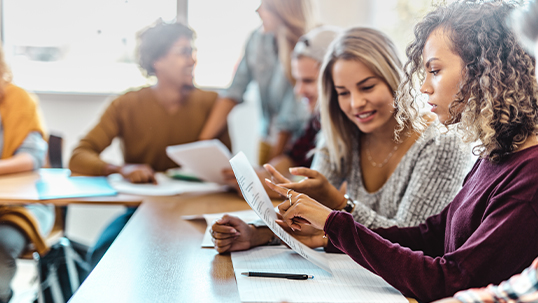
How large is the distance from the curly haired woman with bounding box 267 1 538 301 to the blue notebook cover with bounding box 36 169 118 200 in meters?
0.98

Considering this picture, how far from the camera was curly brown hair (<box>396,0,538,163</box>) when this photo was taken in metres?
0.83

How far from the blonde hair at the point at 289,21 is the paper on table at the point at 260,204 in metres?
1.49

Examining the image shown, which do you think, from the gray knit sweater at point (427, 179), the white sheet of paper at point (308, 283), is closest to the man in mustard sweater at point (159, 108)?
the gray knit sweater at point (427, 179)

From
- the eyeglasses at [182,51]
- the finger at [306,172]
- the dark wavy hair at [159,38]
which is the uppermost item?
the dark wavy hair at [159,38]

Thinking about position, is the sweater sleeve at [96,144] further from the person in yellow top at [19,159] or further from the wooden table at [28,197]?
the wooden table at [28,197]

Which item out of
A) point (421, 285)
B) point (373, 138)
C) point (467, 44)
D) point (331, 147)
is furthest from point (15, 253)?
point (467, 44)

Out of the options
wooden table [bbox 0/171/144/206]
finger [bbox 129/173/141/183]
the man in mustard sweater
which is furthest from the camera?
the man in mustard sweater

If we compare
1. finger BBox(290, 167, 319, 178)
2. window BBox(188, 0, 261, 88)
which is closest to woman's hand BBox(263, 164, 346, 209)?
finger BBox(290, 167, 319, 178)

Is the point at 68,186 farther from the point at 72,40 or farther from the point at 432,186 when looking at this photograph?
the point at 72,40

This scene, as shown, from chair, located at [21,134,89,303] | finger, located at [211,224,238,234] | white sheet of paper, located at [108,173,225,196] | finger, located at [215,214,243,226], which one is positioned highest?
finger, located at [215,214,243,226]

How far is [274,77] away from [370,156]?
1.18 meters

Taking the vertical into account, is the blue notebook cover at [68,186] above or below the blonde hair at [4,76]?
below

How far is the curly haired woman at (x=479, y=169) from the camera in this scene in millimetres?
760

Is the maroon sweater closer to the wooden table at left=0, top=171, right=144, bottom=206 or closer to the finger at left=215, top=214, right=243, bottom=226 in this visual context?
the finger at left=215, top=214, right=243, bottom=226
